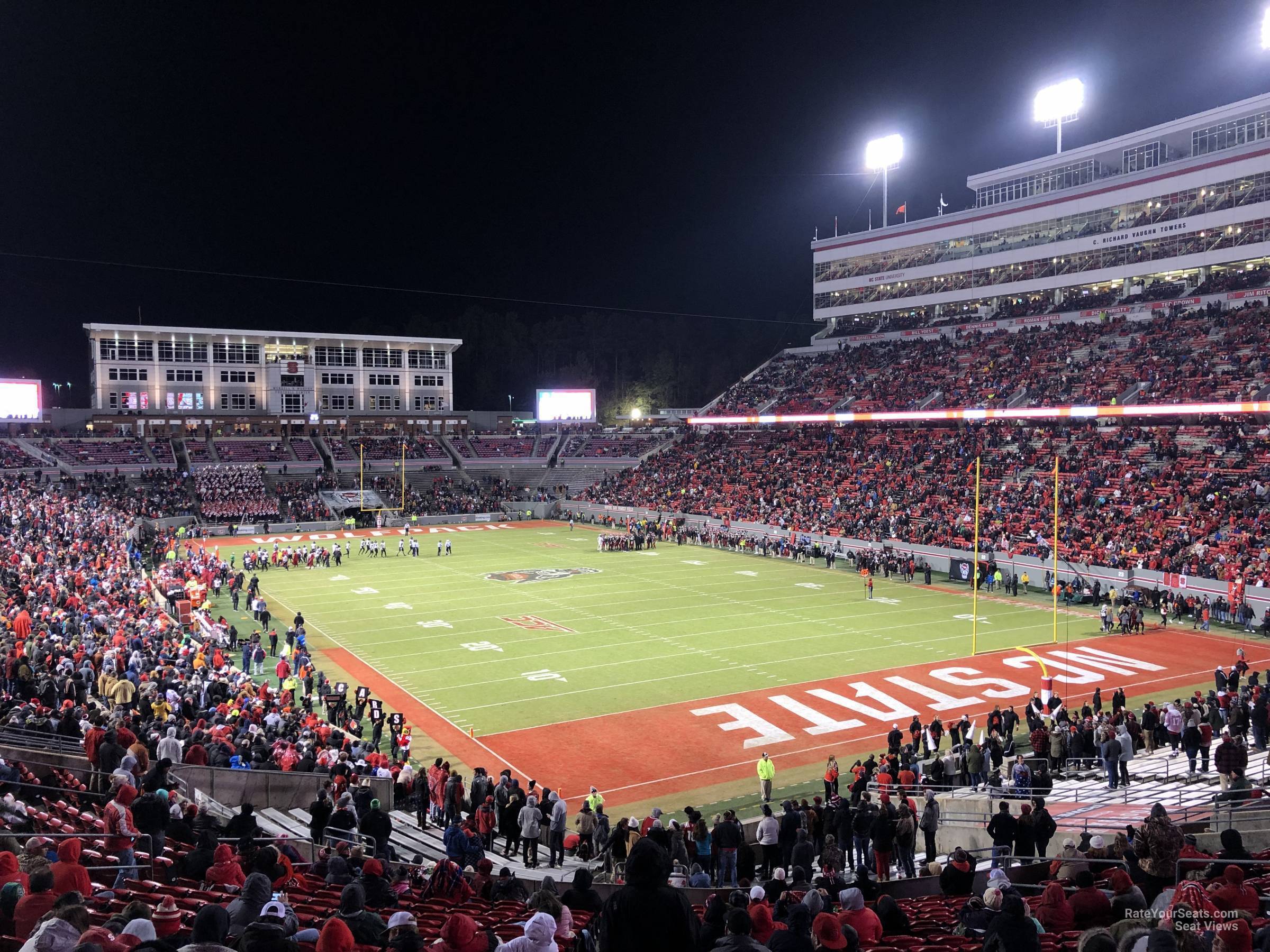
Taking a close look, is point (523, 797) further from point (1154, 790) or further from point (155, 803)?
point (1154, 790)

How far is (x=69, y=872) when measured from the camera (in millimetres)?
6332

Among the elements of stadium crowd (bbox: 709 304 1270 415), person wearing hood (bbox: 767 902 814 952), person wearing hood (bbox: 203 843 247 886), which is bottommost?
person wearing hood (bbox: 203 843 247 886)

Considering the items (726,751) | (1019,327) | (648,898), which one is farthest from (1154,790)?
(1019,327)

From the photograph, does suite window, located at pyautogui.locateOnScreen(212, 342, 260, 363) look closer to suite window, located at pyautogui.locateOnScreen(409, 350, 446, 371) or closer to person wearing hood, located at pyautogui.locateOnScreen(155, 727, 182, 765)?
suite window, located at pyautogui.locateOnScreen(409, 350, 446, 371)

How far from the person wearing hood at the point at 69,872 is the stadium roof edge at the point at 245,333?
7399 centimetres

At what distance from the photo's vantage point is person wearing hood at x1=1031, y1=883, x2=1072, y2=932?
632cm

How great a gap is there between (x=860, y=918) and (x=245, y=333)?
263 ft

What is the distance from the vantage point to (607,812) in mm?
16328

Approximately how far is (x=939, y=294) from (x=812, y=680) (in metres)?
50.8

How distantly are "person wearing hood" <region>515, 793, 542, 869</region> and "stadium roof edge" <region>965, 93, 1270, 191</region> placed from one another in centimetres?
5677

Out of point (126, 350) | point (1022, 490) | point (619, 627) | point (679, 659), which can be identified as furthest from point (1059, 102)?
point (126, 350)

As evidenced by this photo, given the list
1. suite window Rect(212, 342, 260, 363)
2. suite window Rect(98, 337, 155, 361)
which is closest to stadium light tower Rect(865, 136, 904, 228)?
suite window Rect(212, 342, 260, 363)

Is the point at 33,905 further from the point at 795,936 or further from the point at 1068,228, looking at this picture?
the point at 1068,228

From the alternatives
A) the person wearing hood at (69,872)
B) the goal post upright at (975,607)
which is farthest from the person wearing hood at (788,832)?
the goal post upright at (975,607)
